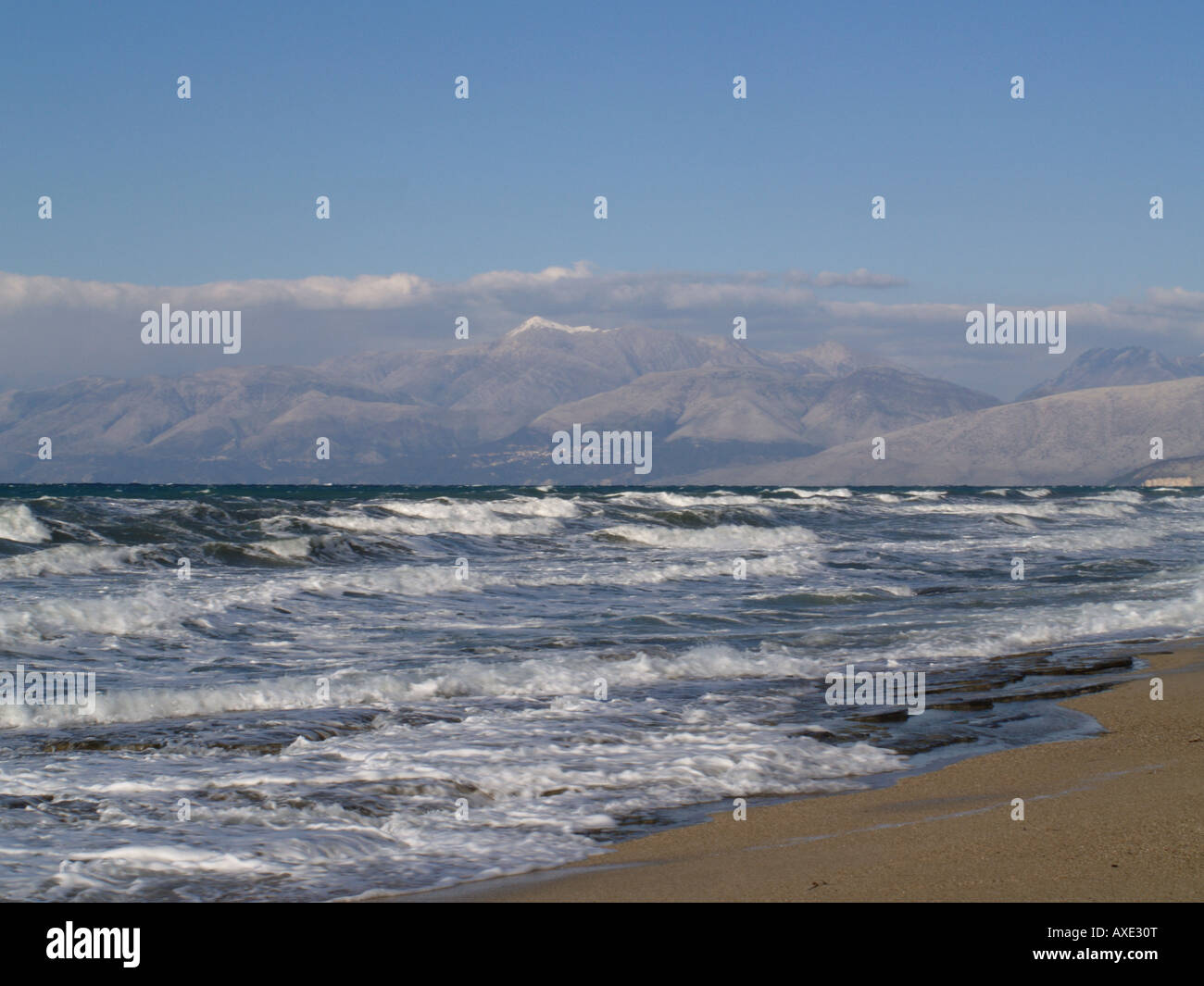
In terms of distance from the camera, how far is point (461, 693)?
1063cm

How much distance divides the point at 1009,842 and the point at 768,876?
1.28 meters

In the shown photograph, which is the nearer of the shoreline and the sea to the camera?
the shoreline

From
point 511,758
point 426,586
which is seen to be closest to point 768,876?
point 511,758

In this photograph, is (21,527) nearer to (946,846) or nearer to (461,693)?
(461,693)

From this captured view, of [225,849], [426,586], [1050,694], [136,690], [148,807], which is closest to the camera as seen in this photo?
[225,849]

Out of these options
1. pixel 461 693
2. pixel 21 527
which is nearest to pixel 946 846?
pixel 461 693

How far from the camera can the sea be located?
6.07m

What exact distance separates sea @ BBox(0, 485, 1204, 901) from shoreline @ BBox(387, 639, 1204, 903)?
1.20 feet

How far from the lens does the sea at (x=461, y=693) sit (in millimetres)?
6066

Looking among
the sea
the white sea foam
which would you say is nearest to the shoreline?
the sea

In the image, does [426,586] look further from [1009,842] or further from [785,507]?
[785,507]

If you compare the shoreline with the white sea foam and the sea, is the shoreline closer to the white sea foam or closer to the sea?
the sea

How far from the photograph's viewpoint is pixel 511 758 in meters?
7.97

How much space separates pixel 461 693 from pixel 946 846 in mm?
6012
